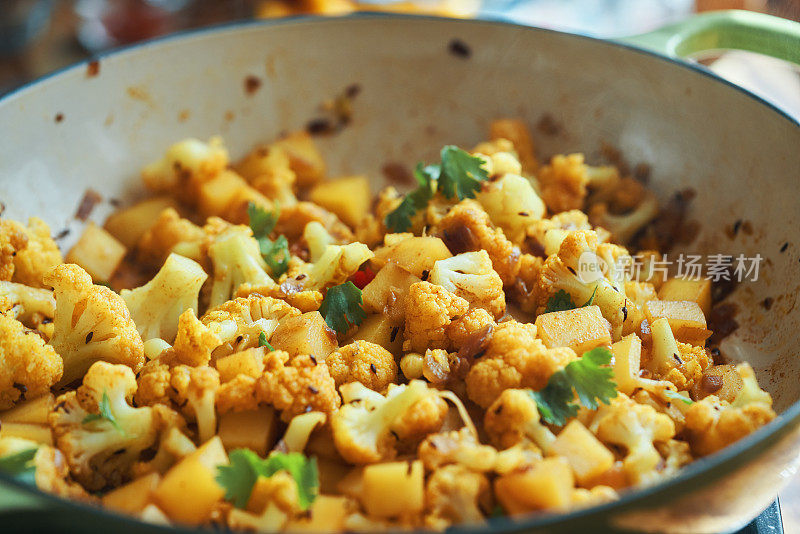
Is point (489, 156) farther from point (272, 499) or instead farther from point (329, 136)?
point (272, 499)

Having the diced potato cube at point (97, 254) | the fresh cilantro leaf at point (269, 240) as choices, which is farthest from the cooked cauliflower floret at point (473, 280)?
the diced potato cube at point (97, 254)

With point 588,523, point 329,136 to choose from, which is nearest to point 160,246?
point 329,136

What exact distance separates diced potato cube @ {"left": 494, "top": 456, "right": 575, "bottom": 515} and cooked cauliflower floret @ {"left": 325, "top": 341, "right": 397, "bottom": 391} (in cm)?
38

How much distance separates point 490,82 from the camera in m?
2.38

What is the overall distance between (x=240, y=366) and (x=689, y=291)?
1.11 metres

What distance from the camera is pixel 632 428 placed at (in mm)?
1298

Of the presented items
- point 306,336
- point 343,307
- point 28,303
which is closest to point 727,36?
point 343,307

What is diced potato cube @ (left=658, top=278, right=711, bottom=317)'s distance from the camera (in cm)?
179

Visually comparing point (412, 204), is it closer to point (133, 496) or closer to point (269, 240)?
point (269, 240)

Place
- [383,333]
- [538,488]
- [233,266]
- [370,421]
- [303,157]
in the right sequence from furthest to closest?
[303,157], [233,266], [383,333], [370,421], [538,488]

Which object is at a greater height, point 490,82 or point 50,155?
point 490,82

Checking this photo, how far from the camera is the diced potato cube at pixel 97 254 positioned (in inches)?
77.9

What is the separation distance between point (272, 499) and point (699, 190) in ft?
4.98

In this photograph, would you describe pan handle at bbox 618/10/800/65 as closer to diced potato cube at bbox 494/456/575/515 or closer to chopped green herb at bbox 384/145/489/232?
chopped green herb at bbox 384/145/489/232
